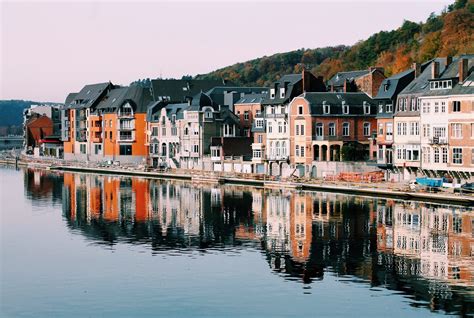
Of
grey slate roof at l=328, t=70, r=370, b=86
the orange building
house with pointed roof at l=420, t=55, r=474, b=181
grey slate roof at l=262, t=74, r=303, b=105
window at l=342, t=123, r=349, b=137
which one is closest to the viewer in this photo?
house with pointed roof at l=420, t=55, r=474, b=181

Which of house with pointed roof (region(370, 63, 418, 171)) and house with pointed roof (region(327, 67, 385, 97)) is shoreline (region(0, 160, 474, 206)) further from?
house with pointed roof (region(327, 67, 385, 97))

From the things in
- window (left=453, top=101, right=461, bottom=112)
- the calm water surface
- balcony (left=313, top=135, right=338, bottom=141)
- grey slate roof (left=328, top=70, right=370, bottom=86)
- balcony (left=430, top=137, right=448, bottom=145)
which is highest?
grey slate roof (left=328, top=70, right=370, bottom=86)

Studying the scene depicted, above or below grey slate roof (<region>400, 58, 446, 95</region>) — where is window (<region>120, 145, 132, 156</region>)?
below

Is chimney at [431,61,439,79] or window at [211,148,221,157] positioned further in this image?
window at [211,148,221,157]

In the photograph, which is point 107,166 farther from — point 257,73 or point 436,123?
point 257,73

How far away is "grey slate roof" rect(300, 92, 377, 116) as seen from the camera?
8356 cm

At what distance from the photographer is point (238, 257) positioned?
44219 millimetres

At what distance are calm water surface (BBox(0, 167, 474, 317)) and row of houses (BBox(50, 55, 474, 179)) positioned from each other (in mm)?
7676

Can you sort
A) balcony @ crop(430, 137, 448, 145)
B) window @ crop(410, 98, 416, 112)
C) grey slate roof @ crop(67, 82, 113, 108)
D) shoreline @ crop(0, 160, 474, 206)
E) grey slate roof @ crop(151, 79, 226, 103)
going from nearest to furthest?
1. shoreline @ crop(0, 160, 474, 206)
2. balcony @ crop(430, 137, 448, 145)
3. window @ crop(410, 98, 416, 112)
4. grey slate roof @ crop(151, 79, 226, 103)
5. grey slate roof @ crop(67, 82, 113, 108)

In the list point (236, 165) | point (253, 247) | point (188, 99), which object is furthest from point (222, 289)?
point (188, 99)

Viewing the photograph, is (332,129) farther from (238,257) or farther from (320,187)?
(238,257)

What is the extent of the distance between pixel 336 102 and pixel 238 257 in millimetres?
42182

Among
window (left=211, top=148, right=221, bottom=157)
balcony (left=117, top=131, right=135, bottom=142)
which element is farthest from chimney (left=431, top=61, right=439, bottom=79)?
balcony (left=117, top=131, right=135, bottom=142)

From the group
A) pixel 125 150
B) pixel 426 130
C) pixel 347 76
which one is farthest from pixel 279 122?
pixel 125 150
